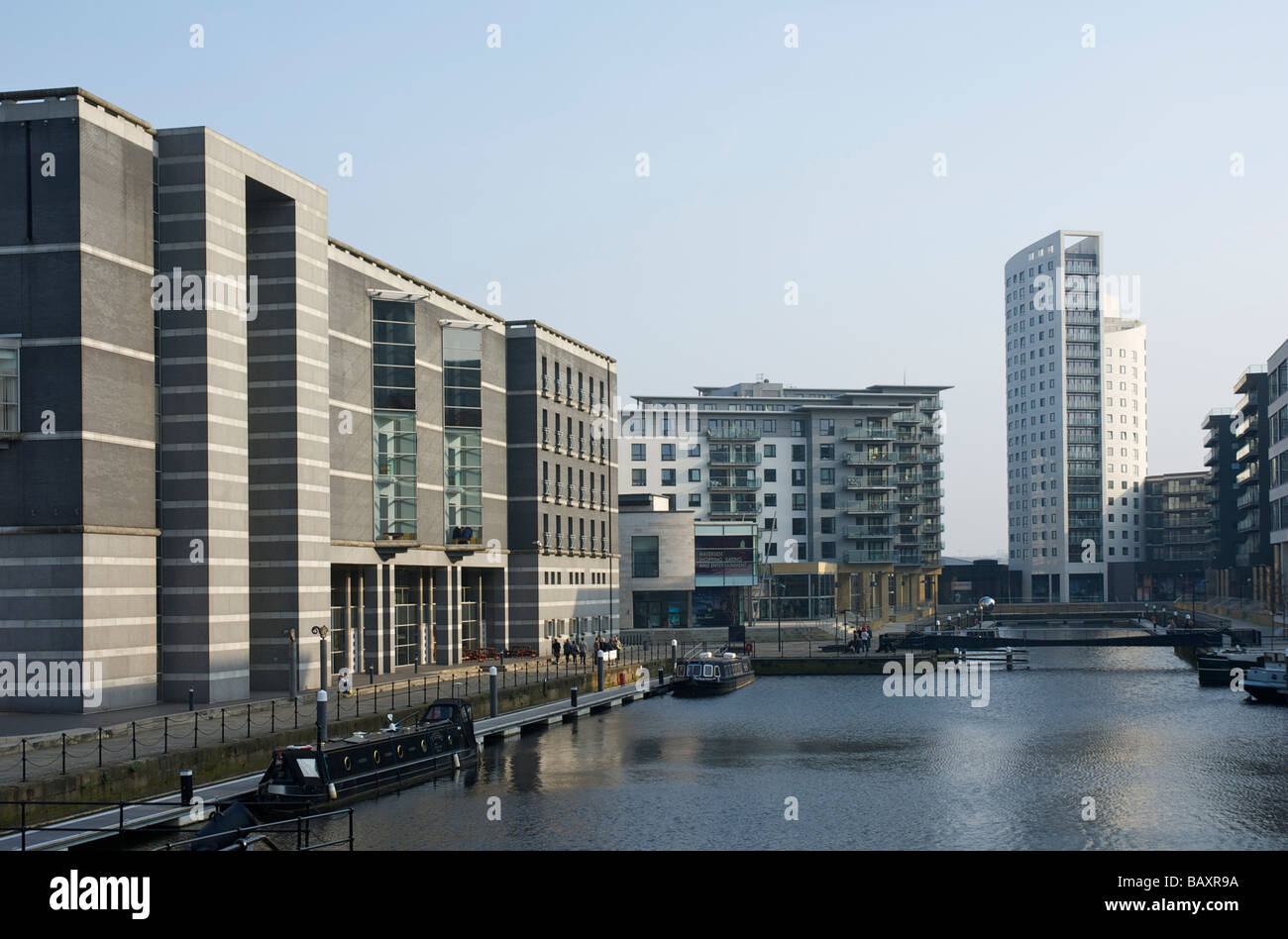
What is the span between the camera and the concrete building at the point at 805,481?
150125mm

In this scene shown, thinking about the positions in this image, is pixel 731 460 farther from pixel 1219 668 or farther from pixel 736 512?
pixel 1219 668

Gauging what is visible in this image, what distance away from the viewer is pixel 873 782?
46.5 meters

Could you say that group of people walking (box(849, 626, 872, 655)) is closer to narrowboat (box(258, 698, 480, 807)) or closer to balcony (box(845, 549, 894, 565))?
balcony (box(845, 549, 894, 565))

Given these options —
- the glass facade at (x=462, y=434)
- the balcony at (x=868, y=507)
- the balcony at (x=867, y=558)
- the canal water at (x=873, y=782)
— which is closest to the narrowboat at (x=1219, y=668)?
the canal water at (x=873, y=782)

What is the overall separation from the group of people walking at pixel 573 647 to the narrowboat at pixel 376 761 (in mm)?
30416

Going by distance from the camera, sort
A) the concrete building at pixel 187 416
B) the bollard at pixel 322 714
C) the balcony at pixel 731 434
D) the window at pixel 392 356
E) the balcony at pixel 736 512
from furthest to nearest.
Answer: the balcony at pixel 731 434
the balcony at pixel 736 512
the window at pixel 392 356
the concrete building at pixel 187 416
the bollard at pixel 322 714

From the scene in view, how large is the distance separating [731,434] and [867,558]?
22.6 meters

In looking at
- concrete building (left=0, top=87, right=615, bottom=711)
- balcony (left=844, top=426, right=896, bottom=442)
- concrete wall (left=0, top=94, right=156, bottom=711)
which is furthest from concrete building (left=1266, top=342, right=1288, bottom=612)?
concrete wall (left=0, top=94, right=156, bottom=711)

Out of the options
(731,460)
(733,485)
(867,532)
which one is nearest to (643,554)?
(733,485)

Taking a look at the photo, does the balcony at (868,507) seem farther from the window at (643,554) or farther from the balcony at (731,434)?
the window at (643,554)

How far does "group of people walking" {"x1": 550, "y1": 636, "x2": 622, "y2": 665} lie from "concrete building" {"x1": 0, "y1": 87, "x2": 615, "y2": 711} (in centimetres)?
1698

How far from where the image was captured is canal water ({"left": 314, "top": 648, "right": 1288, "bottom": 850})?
121 ft

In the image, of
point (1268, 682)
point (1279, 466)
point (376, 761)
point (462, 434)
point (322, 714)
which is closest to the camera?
point (376, 761)
